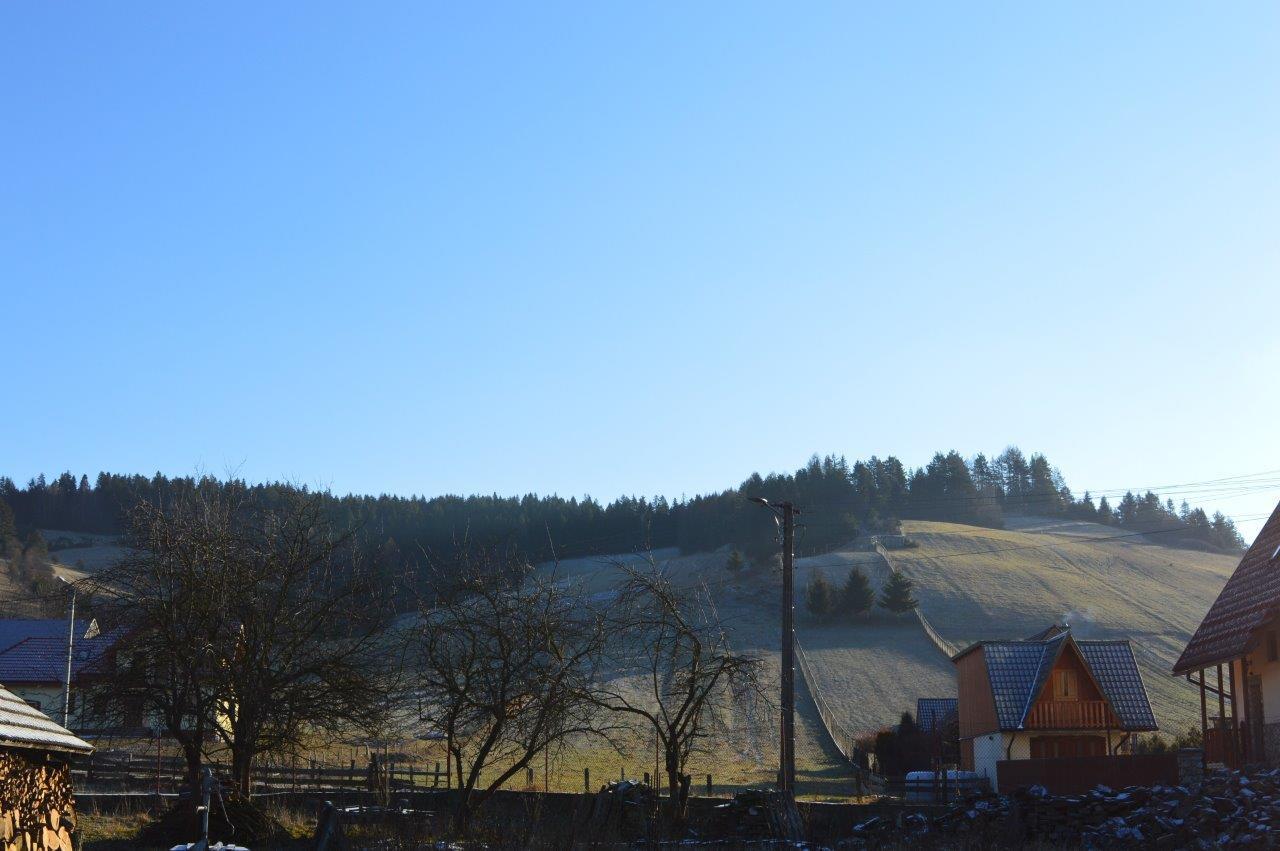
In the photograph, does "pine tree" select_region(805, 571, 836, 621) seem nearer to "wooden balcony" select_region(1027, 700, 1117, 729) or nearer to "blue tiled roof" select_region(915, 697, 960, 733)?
"blue tiled roof" select_region(915, 697, 960, 733)

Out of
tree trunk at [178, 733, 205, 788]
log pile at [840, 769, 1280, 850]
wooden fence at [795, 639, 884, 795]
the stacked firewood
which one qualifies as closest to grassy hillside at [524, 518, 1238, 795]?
wooden fence at [795, 639, 884, 795]

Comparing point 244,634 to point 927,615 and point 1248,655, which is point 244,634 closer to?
point 1248,655

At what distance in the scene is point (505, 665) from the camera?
24.1 metres

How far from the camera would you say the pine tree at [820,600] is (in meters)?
86.7

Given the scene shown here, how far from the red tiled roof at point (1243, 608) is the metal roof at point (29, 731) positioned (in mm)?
22971

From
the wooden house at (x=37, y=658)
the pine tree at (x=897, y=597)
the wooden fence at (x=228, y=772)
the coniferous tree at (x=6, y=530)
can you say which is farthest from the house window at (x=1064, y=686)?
the coniferous tree at (x=6, y=530)

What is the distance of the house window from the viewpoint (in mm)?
44312

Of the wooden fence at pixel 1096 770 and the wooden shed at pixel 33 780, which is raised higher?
the wooden shed at pixel 33 780

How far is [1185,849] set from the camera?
19.2 metres

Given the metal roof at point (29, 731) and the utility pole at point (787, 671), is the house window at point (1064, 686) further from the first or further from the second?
the metal roof at point (29, 731)

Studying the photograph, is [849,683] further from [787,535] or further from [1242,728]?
[787,535]

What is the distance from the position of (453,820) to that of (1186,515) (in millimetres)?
147981

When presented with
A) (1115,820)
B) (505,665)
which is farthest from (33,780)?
(1115,820)

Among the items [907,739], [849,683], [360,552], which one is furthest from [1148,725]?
[360,552]
